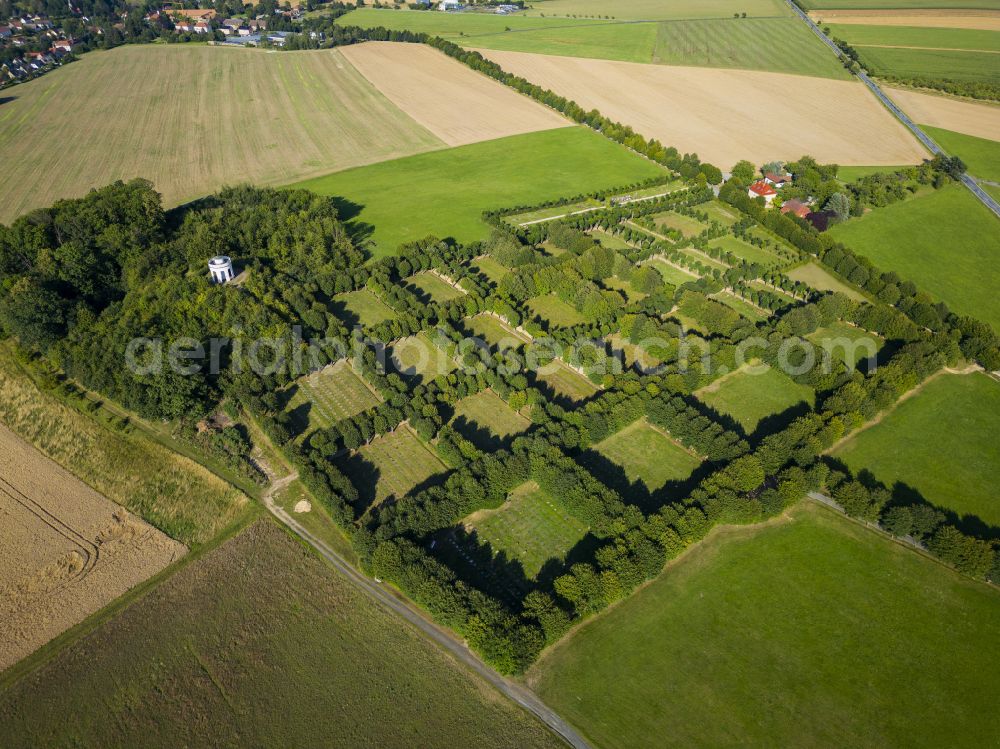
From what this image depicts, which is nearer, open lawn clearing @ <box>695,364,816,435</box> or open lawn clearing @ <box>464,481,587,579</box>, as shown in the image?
open lawn clearing @ <box>464,481,587,579</box>

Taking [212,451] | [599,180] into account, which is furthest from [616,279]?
[212,451]

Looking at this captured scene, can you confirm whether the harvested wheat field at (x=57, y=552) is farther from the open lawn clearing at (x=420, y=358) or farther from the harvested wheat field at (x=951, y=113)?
the harvested wheat field at (x=951, y=113)

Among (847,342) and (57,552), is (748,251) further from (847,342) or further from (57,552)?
(57,552)

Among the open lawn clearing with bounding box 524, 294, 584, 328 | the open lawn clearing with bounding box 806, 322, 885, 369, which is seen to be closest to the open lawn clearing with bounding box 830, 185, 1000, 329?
the open lawn clearing with bounding box 806, 322, 885, 369

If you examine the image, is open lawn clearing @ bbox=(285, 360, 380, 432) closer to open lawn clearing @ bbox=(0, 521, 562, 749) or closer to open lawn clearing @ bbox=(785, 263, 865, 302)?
open lawn clearing @ bbox=(0, 521, 562, 749)

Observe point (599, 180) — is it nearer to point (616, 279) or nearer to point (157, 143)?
point (616, 279)

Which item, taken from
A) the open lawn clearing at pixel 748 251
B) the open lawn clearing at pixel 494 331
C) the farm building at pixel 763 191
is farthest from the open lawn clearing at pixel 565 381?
the farm building at pixel 763 191

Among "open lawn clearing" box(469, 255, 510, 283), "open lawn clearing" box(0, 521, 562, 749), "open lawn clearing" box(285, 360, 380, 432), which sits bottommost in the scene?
"open lawn clearing" box(0, 521, 562, 749)
